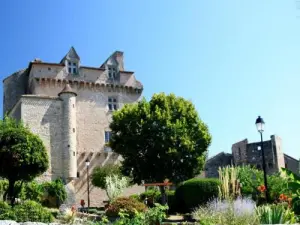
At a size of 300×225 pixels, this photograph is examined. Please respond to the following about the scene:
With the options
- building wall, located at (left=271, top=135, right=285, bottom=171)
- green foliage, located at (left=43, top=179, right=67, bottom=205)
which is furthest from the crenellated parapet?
building wall, located at (left=271, top=135, right=285, bottom=171)

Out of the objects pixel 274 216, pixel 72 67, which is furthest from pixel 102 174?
pixel 274 216

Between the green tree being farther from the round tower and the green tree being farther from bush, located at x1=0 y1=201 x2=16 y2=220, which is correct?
the round tower

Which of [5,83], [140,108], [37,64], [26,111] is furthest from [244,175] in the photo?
[5,83]

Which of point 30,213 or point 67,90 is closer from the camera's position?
point 30,213

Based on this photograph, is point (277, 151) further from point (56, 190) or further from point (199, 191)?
point (199, 191)

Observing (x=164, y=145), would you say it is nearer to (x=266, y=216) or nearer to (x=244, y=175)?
(x=244, y=175)

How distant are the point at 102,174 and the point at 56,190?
4735 millimetres

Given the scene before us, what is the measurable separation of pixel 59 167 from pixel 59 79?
9.28 metres

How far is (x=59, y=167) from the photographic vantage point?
39.4m

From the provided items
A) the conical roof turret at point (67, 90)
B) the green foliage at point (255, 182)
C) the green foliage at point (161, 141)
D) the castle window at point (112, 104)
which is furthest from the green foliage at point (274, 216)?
the castle window at point (112, 104)

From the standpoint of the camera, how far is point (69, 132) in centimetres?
4028

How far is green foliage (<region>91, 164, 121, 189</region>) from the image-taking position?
3938cm

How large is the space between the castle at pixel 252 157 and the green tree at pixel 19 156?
27004 mm

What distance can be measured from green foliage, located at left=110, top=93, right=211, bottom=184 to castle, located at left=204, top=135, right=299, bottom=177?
15.8m
